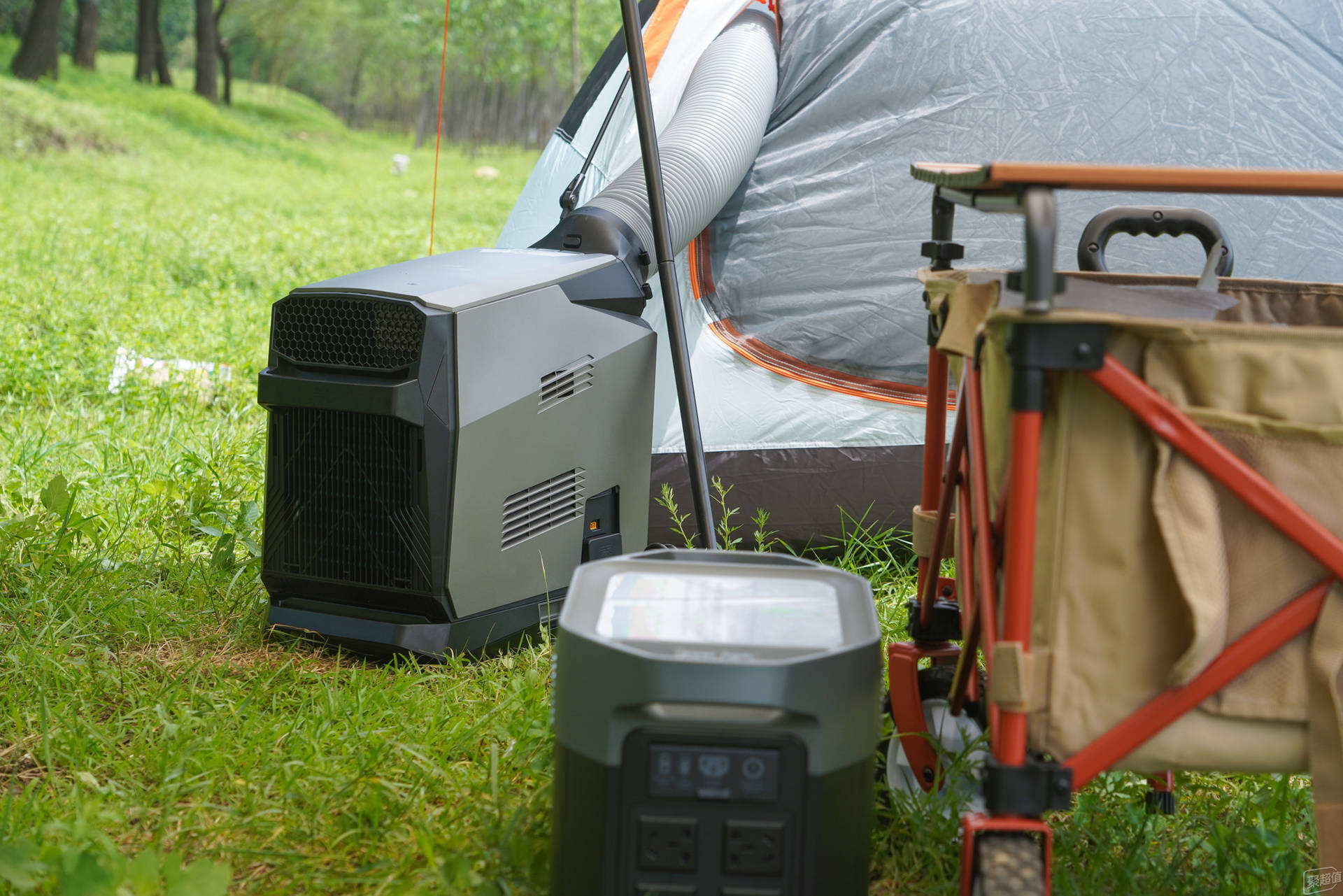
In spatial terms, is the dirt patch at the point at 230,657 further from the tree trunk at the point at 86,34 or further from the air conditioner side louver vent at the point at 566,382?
the tree trunk at the point at 86,34

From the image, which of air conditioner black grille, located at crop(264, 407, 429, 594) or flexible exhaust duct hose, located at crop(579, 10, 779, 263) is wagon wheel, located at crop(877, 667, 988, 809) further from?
flexible exhaust duct hose, located at crop(579, 10, 779, 263)

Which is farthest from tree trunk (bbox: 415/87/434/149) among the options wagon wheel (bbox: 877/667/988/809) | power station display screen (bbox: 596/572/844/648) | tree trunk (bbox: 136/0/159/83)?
power station display screen (bbox: 596/572/844/648)

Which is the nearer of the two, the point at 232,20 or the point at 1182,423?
the point at 1182,423

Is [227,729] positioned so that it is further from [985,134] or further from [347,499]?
[985,134]

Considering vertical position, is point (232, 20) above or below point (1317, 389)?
above

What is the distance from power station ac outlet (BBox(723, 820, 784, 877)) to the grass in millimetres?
341

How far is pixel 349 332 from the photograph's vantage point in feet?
6.09

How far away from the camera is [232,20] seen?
3719 cm

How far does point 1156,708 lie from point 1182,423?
30 centimetres

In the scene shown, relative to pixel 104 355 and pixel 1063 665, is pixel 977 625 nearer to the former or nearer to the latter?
pixel 1063 665

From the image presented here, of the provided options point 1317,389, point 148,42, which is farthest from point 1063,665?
point 148,42

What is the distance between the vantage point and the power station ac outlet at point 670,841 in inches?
44.1

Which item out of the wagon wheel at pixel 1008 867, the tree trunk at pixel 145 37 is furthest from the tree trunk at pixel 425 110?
the wagon wheel at pixel 1008 867

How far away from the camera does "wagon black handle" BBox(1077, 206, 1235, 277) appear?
1.67 m
